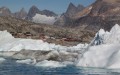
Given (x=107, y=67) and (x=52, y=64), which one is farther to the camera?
(x=52, y=64)

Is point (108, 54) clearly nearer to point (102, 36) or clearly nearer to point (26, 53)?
point (102, 36)

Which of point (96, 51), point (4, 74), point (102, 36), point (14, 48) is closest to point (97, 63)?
point (96, 51)

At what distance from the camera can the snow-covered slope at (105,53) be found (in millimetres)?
41875

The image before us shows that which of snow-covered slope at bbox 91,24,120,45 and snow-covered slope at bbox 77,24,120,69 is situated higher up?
snow-covered slope at bbox 91,24,120,45

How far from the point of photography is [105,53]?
1715 inches

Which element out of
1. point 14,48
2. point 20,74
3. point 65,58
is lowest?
point 20,74

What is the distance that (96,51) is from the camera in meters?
44.2

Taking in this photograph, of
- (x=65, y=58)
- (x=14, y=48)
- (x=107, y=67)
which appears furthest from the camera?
(x=14, y=48)

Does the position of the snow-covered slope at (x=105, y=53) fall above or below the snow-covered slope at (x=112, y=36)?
below

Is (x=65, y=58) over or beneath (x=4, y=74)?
over

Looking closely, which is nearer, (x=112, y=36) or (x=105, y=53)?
(x=105, y=53)

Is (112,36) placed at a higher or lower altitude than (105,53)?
higher

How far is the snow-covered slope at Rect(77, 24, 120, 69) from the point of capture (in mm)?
41875

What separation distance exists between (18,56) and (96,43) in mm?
21582
